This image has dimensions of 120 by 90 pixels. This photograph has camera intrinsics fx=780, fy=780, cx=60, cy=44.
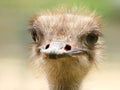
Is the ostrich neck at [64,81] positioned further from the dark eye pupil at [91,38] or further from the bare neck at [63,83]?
the dark eye pupil at [91,38]

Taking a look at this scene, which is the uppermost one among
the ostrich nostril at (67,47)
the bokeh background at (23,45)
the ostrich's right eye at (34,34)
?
the ostrich's right eye at (34,34)

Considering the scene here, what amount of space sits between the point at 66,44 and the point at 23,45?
136 inches

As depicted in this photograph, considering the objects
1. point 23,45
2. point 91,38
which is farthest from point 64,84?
point 23,45

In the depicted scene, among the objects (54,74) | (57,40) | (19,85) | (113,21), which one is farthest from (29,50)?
(113,21)

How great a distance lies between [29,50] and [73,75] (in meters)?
0.36

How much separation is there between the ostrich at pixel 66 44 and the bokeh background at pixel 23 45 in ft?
7.98

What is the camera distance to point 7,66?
783 centimetres

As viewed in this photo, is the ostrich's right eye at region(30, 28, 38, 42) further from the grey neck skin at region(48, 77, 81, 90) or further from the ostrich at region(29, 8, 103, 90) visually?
the grey neck skin at region(48, 77, 81, 90)

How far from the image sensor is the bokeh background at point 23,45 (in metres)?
7.16

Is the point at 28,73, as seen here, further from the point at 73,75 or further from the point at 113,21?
the point at 73,75

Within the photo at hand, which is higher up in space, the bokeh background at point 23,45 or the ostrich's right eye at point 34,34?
the ostrich's right eye at point 34,34

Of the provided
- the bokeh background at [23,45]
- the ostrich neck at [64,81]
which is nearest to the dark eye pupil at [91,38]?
the ostrich neck at [64,81]

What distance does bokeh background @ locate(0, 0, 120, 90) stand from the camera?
7160 millimetres

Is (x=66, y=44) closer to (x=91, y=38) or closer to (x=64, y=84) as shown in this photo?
(x=91, y=38)
